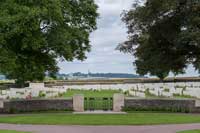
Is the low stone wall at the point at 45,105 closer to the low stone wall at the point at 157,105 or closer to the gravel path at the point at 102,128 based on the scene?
the low stone wall at the point at 157,105

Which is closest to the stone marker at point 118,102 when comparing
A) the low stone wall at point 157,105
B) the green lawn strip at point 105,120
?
the low stone wall at point 157,105

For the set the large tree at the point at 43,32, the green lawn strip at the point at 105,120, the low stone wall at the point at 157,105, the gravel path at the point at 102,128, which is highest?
the large tree at the point at 43,32

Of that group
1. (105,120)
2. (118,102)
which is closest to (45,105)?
(118,102)

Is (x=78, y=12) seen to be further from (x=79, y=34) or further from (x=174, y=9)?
(x=174, y=9)

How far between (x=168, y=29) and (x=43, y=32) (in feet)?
25.9

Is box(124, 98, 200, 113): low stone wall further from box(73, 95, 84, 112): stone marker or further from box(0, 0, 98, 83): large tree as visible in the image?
box(0, 0, 98, 83): large tree

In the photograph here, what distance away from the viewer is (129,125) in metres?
21.5

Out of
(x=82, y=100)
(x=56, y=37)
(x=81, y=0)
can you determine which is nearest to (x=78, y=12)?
(x=81, y=0)

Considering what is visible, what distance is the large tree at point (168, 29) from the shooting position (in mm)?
29922

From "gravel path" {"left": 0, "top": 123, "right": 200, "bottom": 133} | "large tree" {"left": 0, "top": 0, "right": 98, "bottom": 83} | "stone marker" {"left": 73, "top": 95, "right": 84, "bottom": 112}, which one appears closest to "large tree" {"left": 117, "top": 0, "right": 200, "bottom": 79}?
"large tree" {"left": 0, "top": 0, "right": 98, "bottom": 83}

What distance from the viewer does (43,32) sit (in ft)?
95.7

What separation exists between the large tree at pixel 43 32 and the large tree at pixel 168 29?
377 cm

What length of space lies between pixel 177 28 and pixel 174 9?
1373mm

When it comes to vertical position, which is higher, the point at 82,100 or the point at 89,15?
the point at 89,15
